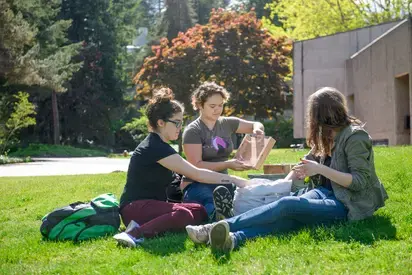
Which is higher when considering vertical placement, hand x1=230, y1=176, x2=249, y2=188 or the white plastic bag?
hand x1=230, y1=176, x2=249, y2=188

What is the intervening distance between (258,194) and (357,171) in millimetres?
941

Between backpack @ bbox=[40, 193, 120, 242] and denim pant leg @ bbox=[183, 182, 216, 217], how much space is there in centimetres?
76

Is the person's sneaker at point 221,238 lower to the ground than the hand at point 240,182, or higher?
lower

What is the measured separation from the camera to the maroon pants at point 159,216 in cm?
Result: 582

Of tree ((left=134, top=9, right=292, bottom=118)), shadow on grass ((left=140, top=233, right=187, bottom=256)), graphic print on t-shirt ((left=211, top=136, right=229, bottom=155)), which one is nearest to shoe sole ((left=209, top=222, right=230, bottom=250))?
shadow on grass ((left=140, top=233, right=187, bottom=256))

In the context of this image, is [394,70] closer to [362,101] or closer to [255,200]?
[362,101]

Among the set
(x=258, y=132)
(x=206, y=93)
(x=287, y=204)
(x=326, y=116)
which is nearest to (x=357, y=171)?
(x=326, y=116)

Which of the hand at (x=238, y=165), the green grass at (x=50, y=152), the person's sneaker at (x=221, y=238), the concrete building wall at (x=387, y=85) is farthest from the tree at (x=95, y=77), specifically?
the person's sneaker at (x=221, y=238)

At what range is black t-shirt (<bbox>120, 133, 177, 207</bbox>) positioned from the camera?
19.8 ft

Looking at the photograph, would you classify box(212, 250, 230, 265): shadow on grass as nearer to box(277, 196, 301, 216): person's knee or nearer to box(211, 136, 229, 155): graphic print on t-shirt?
box(277, 196, 301, 216): person's knee

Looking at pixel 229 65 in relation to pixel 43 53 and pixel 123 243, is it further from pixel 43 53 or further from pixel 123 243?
pixel 123 243

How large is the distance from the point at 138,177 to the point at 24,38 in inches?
948

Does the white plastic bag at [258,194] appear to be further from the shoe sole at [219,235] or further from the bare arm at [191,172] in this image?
the shoe sole at [219,235]

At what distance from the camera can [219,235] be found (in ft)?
16.1
